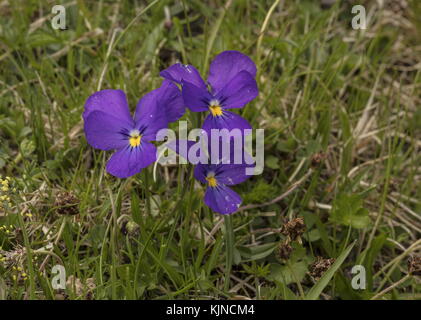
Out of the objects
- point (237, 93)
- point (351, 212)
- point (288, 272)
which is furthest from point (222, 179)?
point (351, 212)

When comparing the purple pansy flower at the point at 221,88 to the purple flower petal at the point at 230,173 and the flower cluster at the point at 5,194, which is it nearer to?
the purple flower petal at the point at 230,173

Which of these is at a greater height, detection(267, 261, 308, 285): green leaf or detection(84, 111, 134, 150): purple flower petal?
detection(84, 111, 134, 150): purple flower petal

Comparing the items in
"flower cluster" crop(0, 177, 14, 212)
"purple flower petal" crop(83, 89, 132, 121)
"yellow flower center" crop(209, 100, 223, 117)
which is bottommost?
"flower cluster" crop(0, 177, 14, 212)

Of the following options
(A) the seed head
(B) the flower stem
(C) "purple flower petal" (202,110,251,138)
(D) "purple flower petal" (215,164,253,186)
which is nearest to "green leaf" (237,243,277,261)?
(B) the flower stem

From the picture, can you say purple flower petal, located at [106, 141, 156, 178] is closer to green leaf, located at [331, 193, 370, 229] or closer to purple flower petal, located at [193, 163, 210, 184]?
purple flower petal, located at [193, 163, 210, 184]

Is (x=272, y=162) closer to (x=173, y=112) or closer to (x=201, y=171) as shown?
(x=201, y=171)

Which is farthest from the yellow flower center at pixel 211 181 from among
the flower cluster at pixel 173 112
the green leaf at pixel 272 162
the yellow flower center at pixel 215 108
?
the green leaf at pixel 272 162

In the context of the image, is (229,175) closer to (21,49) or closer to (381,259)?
(381,259)
